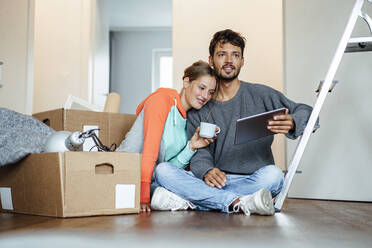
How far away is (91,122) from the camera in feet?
6.46

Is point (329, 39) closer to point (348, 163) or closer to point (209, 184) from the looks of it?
point (348, 163)

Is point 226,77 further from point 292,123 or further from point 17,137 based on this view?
point 17,137

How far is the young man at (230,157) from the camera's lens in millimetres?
1519

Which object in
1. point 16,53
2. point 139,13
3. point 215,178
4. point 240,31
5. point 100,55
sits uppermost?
point 139,13

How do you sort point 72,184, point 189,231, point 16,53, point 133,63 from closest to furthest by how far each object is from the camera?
point 189,231 → point 72,184 → point 16,53 → point 133,63

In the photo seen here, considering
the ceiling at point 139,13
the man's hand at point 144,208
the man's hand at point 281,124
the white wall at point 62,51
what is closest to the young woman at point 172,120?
the man's hand at point 144,208

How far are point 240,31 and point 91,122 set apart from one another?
70.0 inches

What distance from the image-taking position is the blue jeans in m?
1.58

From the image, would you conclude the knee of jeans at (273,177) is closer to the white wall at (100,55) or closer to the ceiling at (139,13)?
the white wall at (100,55)

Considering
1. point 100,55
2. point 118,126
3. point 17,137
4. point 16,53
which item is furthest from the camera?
point 100,55

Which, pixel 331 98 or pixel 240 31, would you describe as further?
pixel 240 31

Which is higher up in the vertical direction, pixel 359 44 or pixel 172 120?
pixel 359 44

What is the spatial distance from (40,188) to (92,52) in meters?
2.38

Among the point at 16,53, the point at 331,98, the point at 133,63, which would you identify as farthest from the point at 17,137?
the point at 133,63
